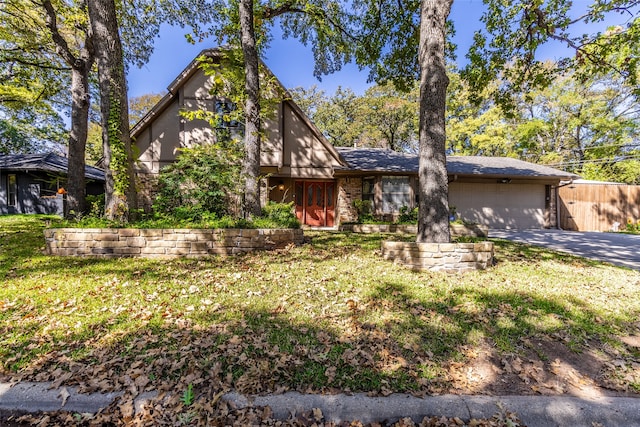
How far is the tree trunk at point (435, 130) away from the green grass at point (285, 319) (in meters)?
1.08

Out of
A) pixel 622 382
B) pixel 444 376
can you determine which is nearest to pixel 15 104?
pixel 444 376

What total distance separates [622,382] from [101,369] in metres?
4.75

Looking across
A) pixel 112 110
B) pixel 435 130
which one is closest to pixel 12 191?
pixel 112 110

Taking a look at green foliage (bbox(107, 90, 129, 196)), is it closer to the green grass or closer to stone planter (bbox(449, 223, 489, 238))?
the green grass

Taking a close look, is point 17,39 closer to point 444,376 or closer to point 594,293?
point 444,376

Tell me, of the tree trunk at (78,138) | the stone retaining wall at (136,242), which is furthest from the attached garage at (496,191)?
the tree trunk at (78,138)

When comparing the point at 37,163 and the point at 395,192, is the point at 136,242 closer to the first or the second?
the point at 395,192

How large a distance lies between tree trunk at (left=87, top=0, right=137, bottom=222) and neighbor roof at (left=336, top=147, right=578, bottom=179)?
8027mm

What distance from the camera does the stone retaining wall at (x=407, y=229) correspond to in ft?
32.9

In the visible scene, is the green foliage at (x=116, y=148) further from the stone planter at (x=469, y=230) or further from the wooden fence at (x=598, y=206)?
the wooden fence at (x=598, y=206)

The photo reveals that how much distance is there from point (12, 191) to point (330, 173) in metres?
18.5

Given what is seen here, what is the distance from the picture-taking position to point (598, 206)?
1408 cm

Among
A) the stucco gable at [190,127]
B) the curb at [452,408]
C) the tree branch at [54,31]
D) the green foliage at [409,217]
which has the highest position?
the tree branch at [54,31]

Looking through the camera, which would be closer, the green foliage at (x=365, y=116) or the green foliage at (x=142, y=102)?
the green foliage at (x=365, y=116)
